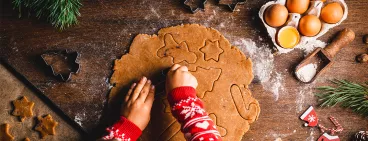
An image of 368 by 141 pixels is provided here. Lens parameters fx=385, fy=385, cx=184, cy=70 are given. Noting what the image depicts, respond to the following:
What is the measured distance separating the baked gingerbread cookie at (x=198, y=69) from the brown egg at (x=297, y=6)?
0.82 feet

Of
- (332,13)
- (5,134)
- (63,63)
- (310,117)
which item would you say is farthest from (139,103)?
(332,13)

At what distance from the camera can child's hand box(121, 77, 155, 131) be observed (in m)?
1.45

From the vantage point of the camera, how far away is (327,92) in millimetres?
1506

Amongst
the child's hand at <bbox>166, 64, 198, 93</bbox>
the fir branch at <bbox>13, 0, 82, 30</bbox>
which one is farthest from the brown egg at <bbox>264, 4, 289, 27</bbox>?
the fir branch at <bbox>13, 0, 82, 30</bbox>

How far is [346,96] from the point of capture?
1498 mm

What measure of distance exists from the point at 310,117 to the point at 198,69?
1.56 ft

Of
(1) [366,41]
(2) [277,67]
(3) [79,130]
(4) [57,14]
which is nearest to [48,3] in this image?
(4) [57,14]

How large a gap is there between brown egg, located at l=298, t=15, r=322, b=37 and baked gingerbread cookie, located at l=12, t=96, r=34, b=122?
1.07m

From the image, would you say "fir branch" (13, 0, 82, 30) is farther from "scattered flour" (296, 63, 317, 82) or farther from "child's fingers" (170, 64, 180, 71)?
"scattered flour" (296, 63, 317, 82)

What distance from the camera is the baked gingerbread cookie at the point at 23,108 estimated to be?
58.9 inches

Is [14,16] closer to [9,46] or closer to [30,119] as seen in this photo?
[9,46]

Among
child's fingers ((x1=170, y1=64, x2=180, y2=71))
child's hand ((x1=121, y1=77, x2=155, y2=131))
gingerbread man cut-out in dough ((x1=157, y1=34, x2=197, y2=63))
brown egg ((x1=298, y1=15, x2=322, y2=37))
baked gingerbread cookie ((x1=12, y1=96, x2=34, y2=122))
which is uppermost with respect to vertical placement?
brown egg ((x1=298, y1=15, x2=322, y2=37))

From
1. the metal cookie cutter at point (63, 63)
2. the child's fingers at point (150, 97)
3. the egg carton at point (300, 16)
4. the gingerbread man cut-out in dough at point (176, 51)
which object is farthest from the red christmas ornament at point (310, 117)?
the metal cookie cutter at point (63, 63)

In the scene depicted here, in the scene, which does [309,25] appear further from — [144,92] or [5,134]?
[5,134]
